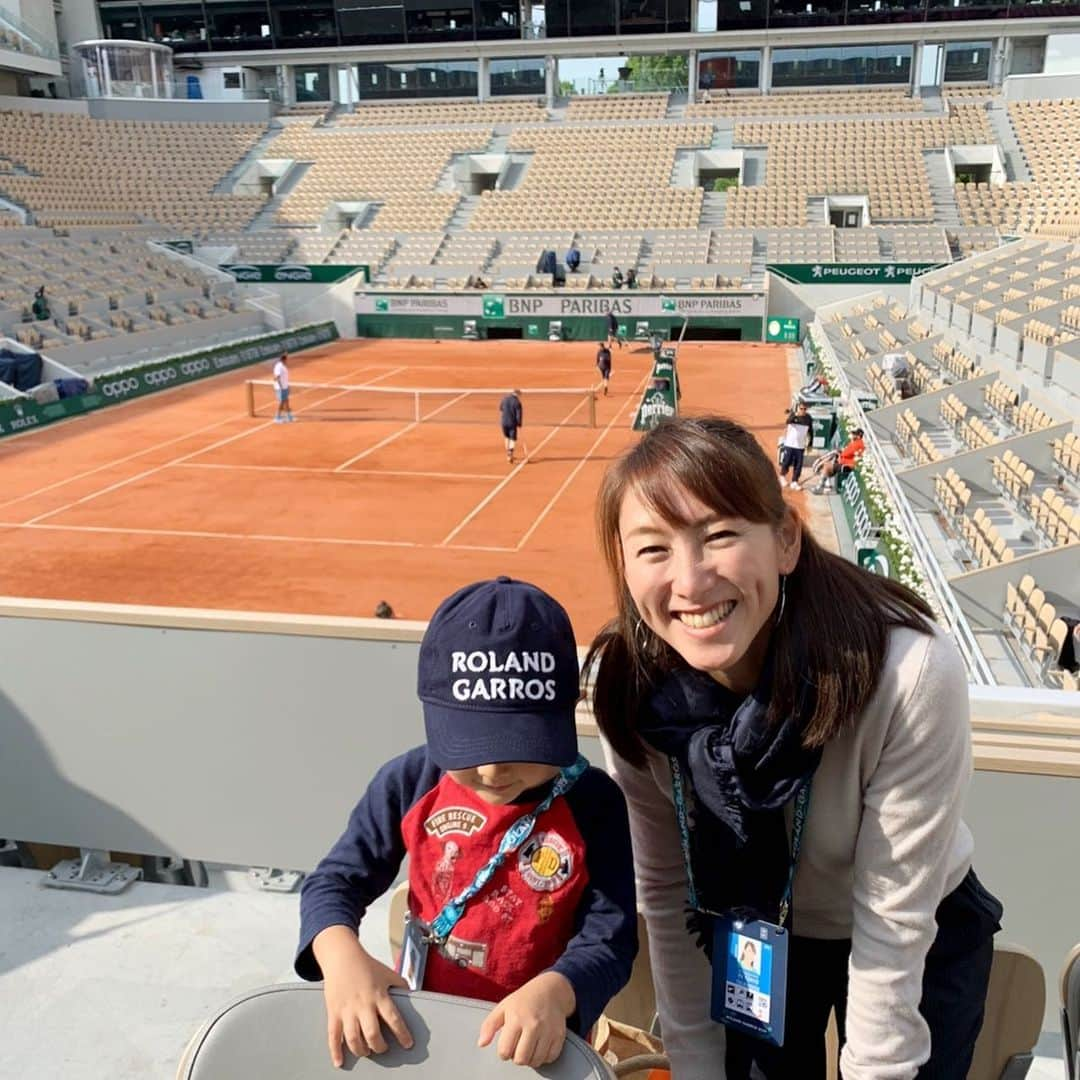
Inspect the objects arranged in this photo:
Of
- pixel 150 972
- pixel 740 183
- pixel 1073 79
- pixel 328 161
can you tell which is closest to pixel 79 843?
pixel 150 972

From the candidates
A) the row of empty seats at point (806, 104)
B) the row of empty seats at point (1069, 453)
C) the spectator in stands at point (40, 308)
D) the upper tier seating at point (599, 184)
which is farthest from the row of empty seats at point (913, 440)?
the row of empty seats at point (806, 104)

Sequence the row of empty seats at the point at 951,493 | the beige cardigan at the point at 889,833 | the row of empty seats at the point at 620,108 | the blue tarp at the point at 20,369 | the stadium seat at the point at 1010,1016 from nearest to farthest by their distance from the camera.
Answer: the beige cardigan at the point at 889,833, the stadium seat at the point at 1010,1016, the row of empty seats at the point at 951,493, the blue tarp at the point at 20,369, the row of empty seats at the point at 620,108

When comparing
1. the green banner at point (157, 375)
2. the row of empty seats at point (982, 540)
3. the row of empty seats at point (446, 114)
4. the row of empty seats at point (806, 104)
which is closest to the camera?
the row of empty seats at point (982, 540)

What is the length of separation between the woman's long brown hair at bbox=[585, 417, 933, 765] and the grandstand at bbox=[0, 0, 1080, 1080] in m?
1.60

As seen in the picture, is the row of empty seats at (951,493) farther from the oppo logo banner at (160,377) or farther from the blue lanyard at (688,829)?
the oppo logo banner at (160,377)

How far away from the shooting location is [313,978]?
2.11m

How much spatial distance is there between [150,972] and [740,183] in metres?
43.9

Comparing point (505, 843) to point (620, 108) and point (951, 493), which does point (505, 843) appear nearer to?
point (951, 493)

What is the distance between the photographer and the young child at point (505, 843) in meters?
1.94

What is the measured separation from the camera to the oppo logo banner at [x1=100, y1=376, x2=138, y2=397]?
24.7 m

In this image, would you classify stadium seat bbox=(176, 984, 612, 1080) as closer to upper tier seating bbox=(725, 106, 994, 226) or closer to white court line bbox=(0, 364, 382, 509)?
white court line bbox=(0, 364, 382, 509)

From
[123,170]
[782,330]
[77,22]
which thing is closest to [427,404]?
[782,330]

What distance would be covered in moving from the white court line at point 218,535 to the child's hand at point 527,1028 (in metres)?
11.8

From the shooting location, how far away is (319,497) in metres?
16.2
